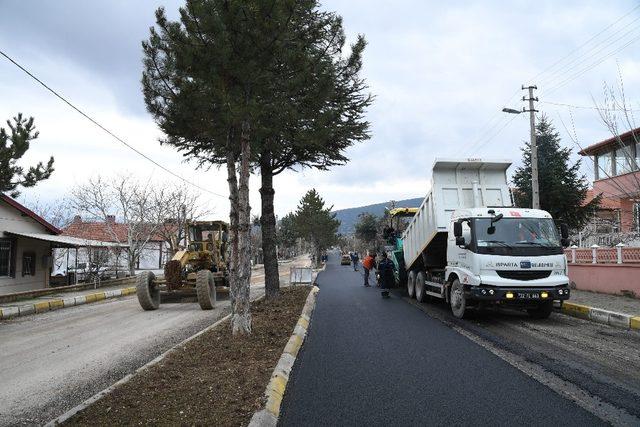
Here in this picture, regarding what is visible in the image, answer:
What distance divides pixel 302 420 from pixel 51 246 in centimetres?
2281

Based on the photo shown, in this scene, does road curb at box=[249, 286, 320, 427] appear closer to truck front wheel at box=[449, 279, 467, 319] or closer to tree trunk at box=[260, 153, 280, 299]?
truck front wheel at box=[449, 279, 467, 319]

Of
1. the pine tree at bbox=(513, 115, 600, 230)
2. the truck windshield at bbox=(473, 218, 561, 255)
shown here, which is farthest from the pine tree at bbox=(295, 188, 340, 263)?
the truck windshield at bbox=(473, 218, 561, 255)

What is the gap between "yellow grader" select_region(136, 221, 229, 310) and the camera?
13578 mm

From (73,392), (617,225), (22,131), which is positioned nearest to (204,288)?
(22,131)

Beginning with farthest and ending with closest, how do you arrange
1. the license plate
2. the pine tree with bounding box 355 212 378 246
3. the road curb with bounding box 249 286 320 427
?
the pine tree with bounding box 355 212 378 246, the license plate, the road curb with bounding box 249 286 320 427

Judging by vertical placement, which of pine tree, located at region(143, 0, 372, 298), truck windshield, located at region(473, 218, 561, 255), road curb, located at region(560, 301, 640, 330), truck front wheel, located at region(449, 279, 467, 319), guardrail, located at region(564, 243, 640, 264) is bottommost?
road curb, located at region(560, 301, 640, 330)

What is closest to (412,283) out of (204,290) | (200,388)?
(204,290)

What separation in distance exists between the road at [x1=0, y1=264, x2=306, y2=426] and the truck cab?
6040mm

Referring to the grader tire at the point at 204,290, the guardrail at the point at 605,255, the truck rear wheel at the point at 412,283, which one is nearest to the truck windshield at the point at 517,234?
the guardrail at the point at 605,255

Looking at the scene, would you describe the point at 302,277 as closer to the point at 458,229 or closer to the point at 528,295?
the point at 458,229

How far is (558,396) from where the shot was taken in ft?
16.5

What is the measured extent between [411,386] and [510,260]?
543cm

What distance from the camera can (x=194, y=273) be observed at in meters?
15.5

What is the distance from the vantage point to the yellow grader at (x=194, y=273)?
44.5ft
